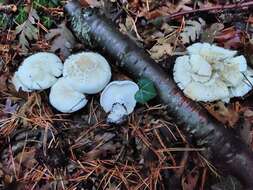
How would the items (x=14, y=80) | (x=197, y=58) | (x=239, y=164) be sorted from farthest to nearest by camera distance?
(x=14, y=80)
(x=197, y=58)
(x=239, y=164)

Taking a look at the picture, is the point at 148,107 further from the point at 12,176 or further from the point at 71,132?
the point at 12,176

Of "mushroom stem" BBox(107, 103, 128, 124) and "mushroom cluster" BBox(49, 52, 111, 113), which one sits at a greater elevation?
"mushroom cluster" BBox(49, 52, 111, 113)

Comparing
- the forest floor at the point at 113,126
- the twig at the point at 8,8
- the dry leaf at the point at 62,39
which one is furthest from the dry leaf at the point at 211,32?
the twig at the point at 8,8

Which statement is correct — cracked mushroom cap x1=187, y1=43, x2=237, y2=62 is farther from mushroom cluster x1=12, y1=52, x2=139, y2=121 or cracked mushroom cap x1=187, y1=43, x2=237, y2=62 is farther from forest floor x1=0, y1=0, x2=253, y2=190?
mushroom cluster x1=12, y1=52, x2=139, y2=121

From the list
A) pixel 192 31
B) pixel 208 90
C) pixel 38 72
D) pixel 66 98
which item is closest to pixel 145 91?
pixel 208 90

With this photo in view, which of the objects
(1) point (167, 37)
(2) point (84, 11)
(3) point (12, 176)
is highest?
(2) point (84, 11)

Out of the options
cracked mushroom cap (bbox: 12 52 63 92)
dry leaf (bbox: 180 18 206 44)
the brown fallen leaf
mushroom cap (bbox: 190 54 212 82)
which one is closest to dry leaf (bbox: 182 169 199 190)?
the brown fallen leaf

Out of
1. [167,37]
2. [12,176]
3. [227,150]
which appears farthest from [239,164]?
[12,176]
